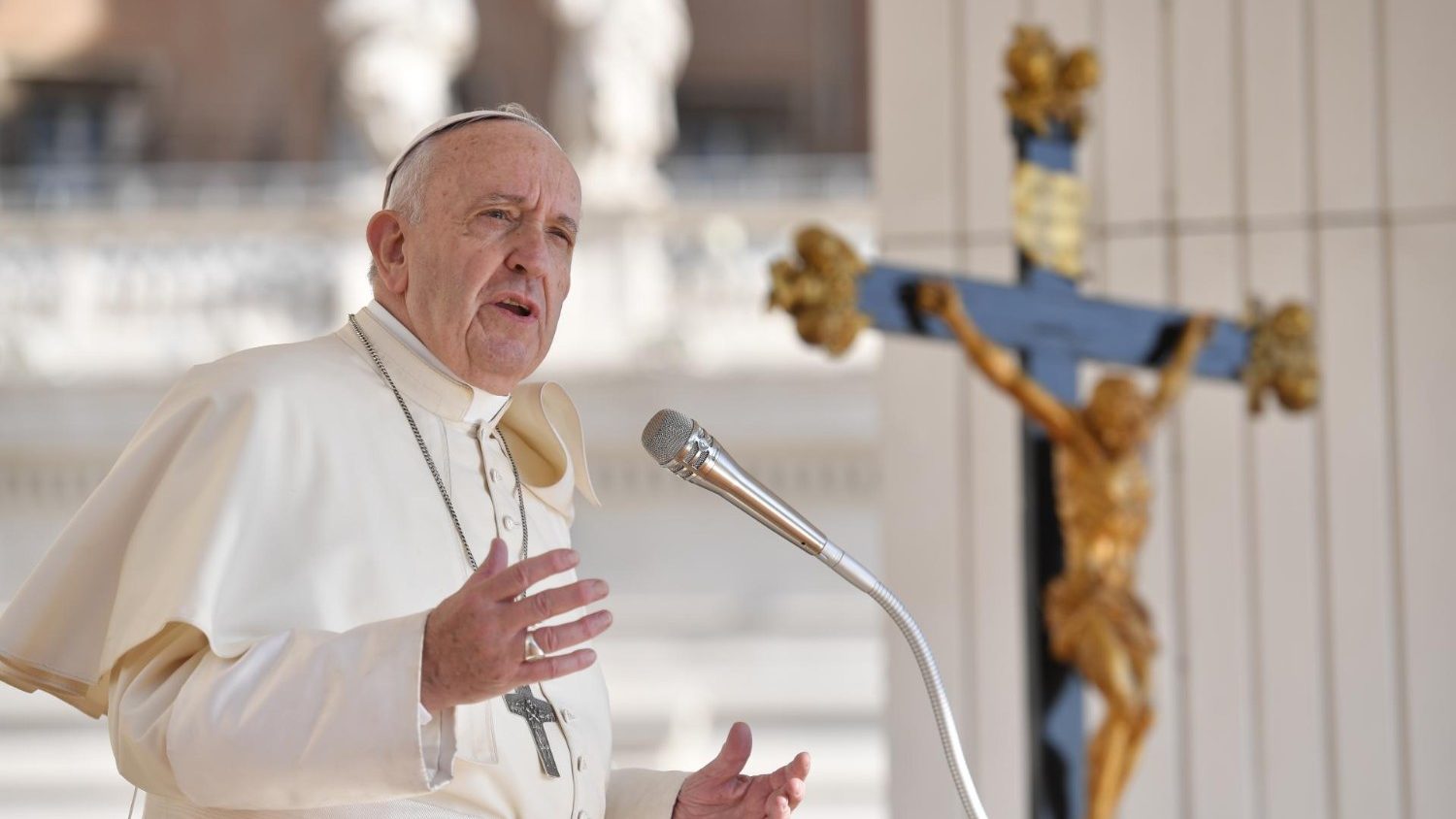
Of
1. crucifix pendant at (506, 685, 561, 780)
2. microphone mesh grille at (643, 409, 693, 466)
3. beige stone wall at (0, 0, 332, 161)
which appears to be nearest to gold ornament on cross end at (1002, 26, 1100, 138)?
crucifix pendant at (506, 685, 561, 780)

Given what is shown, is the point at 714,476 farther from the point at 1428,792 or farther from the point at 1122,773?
the point at 1428,792

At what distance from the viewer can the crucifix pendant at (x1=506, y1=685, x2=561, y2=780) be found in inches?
72.4

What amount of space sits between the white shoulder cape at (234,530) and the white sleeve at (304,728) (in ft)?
0.28

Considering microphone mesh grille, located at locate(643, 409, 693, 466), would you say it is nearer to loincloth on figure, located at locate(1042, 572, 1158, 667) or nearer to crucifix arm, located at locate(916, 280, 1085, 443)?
crucifix arm, located at locate(916, 280, 1085, 443)

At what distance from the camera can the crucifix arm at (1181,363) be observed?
351 centimetres

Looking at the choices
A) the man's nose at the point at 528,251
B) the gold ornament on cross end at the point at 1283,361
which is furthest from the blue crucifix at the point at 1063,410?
the man's nose at the point at 528,251

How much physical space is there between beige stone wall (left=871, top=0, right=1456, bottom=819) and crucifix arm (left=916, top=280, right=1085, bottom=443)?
1125mm

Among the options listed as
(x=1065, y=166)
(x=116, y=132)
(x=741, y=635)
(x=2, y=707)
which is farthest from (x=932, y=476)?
(x=116, y=132)

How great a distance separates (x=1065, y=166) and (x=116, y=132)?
6.80 meters

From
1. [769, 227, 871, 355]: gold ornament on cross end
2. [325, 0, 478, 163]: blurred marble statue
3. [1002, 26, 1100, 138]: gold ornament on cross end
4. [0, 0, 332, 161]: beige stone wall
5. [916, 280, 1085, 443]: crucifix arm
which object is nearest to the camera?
[769, 227, 871, 355]: gold ornament on cross end

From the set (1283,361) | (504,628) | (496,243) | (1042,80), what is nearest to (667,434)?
(504,628)

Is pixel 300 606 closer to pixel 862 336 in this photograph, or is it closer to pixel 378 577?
pixel 378 577

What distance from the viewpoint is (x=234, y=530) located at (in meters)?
1.71

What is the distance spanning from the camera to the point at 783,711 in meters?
7.61
